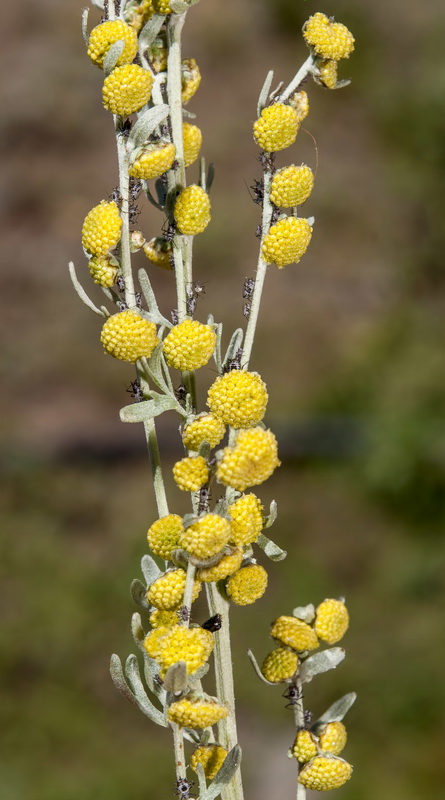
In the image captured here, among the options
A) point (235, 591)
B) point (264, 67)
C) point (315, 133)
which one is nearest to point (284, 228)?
point (235, 591)

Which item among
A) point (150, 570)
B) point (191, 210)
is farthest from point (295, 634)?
point (191, 210)

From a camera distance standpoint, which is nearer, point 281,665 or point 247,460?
point 247,460

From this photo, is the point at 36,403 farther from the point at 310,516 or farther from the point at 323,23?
the point at 323,23

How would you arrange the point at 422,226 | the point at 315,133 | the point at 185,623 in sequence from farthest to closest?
the point at 315,133 → the point at 422,226 → the point at 185,623

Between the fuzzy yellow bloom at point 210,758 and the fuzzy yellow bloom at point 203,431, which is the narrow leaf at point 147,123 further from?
the fuzzy yellow bloom at point 210,758

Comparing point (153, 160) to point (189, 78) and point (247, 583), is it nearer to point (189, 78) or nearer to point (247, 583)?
point (189, 78)
